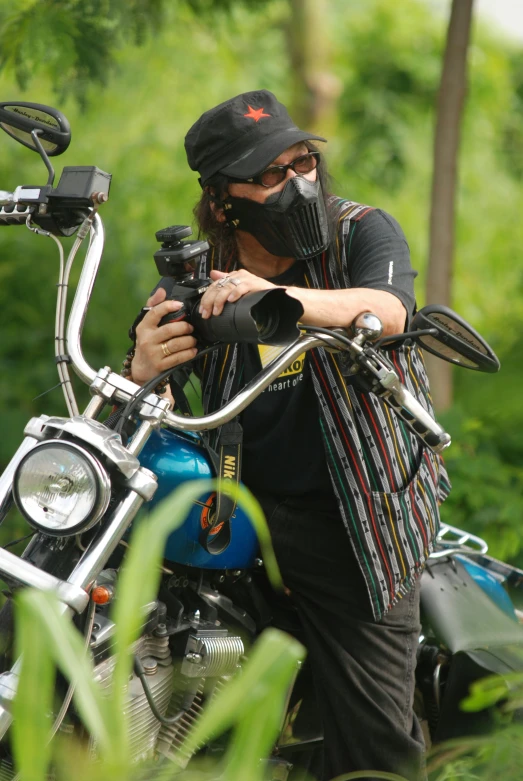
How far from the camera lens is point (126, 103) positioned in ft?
31.7

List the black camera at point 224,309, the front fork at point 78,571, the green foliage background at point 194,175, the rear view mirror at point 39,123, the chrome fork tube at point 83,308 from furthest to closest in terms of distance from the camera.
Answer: the green foliage background at point 194,175
the rear view mirror at point 39,123
the chrome fork tube at point 83,308
the black camera at point 224,309
the front fork at point 78,571

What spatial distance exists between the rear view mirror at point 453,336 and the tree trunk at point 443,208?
134 inches

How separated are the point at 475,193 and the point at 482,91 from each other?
107 cm

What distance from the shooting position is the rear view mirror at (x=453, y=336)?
2.01 meters

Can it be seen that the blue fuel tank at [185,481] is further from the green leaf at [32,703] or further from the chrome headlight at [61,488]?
the green leaf at [32,703]

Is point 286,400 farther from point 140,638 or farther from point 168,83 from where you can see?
point 168,83

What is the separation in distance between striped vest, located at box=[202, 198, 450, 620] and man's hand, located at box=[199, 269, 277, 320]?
500mm

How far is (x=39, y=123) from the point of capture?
2.22 metres

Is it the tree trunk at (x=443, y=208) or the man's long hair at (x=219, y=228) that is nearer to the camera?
the man's long hair at (x=219, y=228)

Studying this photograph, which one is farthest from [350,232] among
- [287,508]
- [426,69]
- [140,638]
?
[426,69]

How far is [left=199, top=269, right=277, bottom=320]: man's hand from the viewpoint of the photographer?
2.01 metres

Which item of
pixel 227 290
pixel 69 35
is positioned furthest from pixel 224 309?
pixel 69 35

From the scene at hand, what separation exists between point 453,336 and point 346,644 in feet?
3.15

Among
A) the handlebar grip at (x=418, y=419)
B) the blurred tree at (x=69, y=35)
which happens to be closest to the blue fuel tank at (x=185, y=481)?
the handlebar grip at (x=418, y=419)
